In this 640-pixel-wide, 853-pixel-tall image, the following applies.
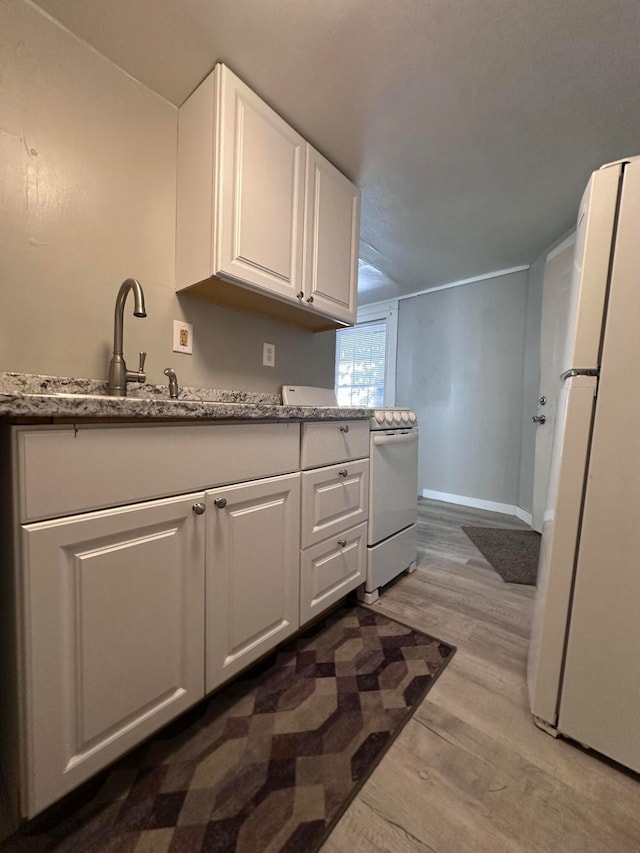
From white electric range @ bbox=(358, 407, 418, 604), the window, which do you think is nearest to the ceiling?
white electric range @ bbox=(358, 407, 418, 604)

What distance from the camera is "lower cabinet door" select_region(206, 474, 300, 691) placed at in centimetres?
85

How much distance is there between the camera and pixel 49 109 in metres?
0.98

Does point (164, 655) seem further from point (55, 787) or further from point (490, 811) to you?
point (490, 811)

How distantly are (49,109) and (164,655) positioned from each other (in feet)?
5.22

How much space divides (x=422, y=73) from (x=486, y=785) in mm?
2217

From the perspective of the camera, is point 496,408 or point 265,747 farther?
point 496,408

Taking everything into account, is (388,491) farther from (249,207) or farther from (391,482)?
(249,207)

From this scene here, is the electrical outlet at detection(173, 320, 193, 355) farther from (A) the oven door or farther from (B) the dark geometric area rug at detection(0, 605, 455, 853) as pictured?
(B) the dark geometric area rug at detection(0, 605, 455, 853)

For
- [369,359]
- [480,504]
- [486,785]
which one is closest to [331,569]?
[486,785]

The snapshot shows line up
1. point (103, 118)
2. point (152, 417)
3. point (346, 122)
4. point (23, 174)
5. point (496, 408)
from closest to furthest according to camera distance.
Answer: point (152, 417)
point (23, 174)
point (103, 118)
point (346, 122)
point (496, 408)

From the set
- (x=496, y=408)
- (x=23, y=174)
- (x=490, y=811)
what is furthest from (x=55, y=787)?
(x=496, y=408)

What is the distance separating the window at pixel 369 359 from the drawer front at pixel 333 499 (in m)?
2.61

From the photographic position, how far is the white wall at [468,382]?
301cm

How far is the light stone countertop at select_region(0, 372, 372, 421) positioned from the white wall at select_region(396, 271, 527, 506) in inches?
89.5
